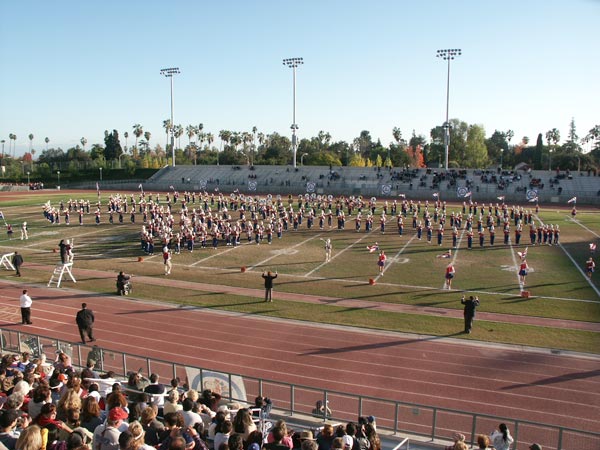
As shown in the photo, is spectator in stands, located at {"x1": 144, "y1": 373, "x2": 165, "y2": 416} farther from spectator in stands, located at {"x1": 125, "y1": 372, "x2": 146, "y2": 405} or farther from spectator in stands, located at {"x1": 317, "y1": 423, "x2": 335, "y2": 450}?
spectator in stands, located at {"x1": 317, "y1": 423, "x2": 335, "y2": 450}

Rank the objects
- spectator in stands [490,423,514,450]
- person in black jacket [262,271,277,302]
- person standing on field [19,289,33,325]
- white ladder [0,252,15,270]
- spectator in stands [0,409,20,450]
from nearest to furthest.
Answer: spectator in stands [0,409,20,450]
spectator in stands [490,423,514,450]
person standing on field [19,289,33,325]
person in black jacket [262,271,277,302]
white ladder [0,252,15,270]

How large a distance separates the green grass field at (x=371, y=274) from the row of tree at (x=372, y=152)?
63.1 m

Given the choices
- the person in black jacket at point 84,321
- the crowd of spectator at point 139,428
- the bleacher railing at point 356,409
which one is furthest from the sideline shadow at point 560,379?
the person in black jacket at point 84,321

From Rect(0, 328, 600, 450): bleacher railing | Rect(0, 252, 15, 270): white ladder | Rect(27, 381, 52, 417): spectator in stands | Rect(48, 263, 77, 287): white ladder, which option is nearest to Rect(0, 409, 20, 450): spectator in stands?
Rect(27, 381, 52, 417): spectator in stands

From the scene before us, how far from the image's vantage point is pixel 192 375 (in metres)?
9.80

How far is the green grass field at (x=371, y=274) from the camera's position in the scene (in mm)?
17547

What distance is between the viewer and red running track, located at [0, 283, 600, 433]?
11.8m

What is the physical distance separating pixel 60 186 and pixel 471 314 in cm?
7978

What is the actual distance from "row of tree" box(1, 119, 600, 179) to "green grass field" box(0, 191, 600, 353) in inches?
2483

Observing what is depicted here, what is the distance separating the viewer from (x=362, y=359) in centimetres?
1410

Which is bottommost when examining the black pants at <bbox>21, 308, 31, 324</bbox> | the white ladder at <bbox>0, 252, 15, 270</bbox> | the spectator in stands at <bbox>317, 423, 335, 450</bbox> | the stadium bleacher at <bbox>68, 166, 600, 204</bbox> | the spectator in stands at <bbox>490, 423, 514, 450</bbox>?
the black pants at <bbox>21, 308, 31, 324</bbox>

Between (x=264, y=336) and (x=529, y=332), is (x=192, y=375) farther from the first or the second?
(x=529, y=332)

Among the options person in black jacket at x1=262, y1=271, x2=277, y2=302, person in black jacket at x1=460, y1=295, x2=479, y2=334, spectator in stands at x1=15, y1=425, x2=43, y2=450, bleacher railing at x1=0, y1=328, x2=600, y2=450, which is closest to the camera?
spectator in stands at x1=15, y1=425, x2=43, y2=450

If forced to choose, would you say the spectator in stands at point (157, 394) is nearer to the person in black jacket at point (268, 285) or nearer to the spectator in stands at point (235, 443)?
the spectator in stands at point (235, 443)
